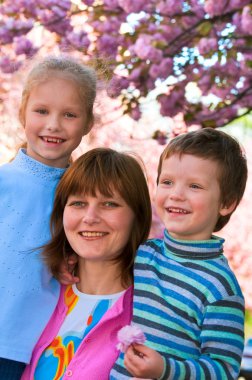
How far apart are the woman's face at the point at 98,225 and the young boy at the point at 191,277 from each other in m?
0.11

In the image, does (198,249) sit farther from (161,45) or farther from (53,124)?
(161,45)

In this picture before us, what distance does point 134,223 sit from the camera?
2738 millimetres

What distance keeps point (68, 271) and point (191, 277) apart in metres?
0.60

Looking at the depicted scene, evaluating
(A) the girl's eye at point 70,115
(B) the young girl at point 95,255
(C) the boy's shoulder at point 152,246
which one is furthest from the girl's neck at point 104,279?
(A) the girl's eye at point 70,115

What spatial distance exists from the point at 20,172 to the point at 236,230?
227 inches

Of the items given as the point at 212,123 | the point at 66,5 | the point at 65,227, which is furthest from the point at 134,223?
the point at 66,5

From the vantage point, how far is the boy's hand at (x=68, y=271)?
2.81m

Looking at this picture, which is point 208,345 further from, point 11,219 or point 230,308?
point 11,219

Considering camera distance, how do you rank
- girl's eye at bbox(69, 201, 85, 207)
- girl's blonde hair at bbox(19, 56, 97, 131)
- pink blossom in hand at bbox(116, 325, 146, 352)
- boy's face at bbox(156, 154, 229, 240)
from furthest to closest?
girl's blonde hair at bbox(19, 56, 97, 131)
girl's eye at bbox(69, 201, 85, 207)
boy's face at bbox(156, 154, 229, 240)
pink blossom in hand at bbox(116, 325, 146, 352)

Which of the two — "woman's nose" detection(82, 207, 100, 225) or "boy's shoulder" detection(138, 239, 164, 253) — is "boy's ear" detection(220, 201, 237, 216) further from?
"woman's nose" detection(82, 207, 100, 225)

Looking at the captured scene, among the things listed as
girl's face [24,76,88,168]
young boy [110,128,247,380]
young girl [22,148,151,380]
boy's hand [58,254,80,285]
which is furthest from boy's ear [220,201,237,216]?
girl's face [24,76,88,168]

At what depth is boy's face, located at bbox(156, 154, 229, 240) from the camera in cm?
242

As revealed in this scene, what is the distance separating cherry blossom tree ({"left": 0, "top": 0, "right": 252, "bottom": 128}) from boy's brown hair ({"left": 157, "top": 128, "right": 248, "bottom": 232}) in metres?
2.42

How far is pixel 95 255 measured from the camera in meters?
2.65
